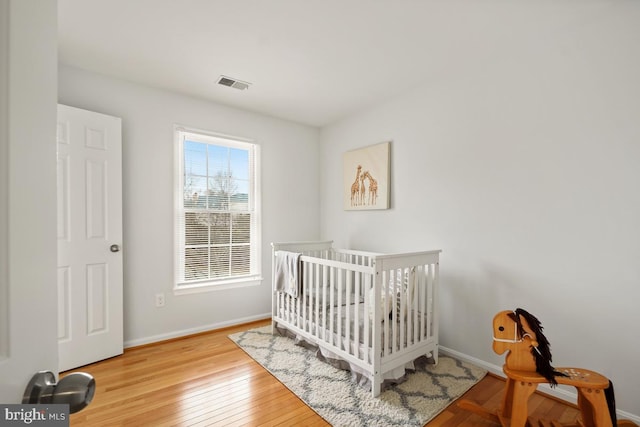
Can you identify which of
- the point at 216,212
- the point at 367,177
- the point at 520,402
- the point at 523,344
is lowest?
the point at 520,402

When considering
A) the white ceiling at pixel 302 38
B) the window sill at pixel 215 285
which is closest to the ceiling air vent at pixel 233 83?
the white ceiling at pixel 302 38

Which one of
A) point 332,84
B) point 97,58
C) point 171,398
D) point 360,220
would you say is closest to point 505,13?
point 332,84

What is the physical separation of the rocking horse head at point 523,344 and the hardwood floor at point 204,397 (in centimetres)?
43

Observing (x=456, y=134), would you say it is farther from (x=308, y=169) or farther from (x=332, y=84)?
(x=308, y=169)

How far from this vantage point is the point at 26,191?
0.50 m

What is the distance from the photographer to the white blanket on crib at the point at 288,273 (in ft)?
8.43

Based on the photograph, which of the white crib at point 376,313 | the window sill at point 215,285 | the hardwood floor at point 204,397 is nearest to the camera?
the hardwood floor at point 204,397

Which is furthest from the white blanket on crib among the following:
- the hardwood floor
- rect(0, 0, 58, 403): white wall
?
rect(0, 0, 58, 403): white wall

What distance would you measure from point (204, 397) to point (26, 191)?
1903 mm

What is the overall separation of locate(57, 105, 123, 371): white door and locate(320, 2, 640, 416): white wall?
2498 mm

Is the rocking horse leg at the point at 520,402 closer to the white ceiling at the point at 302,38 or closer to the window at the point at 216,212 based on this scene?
the white ceiling at the point at 302,38

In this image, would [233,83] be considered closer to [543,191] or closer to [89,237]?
[89,237]

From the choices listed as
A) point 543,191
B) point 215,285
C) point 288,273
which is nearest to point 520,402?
point 543,191

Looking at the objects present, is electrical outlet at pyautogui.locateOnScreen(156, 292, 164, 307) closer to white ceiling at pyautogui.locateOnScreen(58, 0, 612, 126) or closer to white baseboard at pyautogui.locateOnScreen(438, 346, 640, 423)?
white ceiling at pyautogui.locateOnScreen(58, 0, 612, 126)
